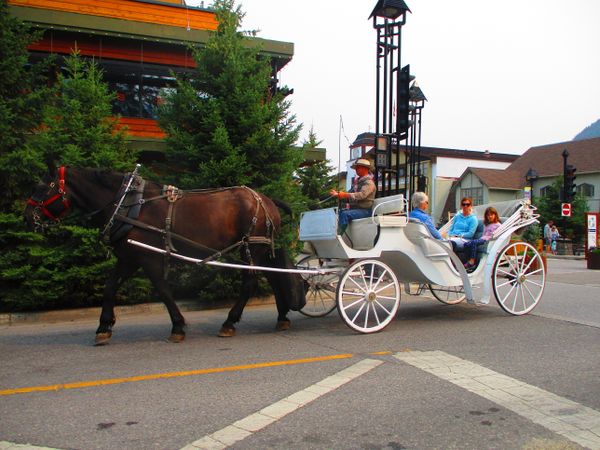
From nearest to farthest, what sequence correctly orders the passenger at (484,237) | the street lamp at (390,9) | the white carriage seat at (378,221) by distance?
the white carriage seat at (378,221), the passenger at (484,237), the street lamp at (390,9)

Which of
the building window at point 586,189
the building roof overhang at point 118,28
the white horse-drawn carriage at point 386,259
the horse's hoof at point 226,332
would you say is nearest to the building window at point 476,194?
the building window at point 586,189

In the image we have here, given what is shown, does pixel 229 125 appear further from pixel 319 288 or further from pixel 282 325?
pixel 282 325

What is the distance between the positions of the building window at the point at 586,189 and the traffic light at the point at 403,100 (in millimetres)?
41717

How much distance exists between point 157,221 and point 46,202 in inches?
50.6

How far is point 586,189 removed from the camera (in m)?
48.1

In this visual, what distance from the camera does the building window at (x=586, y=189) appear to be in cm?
4767

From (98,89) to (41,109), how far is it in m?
1.10

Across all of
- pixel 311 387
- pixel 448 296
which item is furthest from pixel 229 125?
pixel 311 387

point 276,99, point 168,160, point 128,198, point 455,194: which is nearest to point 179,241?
point 128,198

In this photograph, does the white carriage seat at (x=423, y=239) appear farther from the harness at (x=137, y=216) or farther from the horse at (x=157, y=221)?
the harness at (x=137, y=216)

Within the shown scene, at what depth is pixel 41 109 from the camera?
970cm

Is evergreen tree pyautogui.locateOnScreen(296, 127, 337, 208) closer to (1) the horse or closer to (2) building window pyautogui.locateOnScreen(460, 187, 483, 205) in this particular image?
(1) the horse

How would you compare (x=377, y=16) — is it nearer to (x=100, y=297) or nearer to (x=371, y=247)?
(x=371, y=247)

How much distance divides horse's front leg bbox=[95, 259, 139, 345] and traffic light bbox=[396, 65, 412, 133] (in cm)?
766
